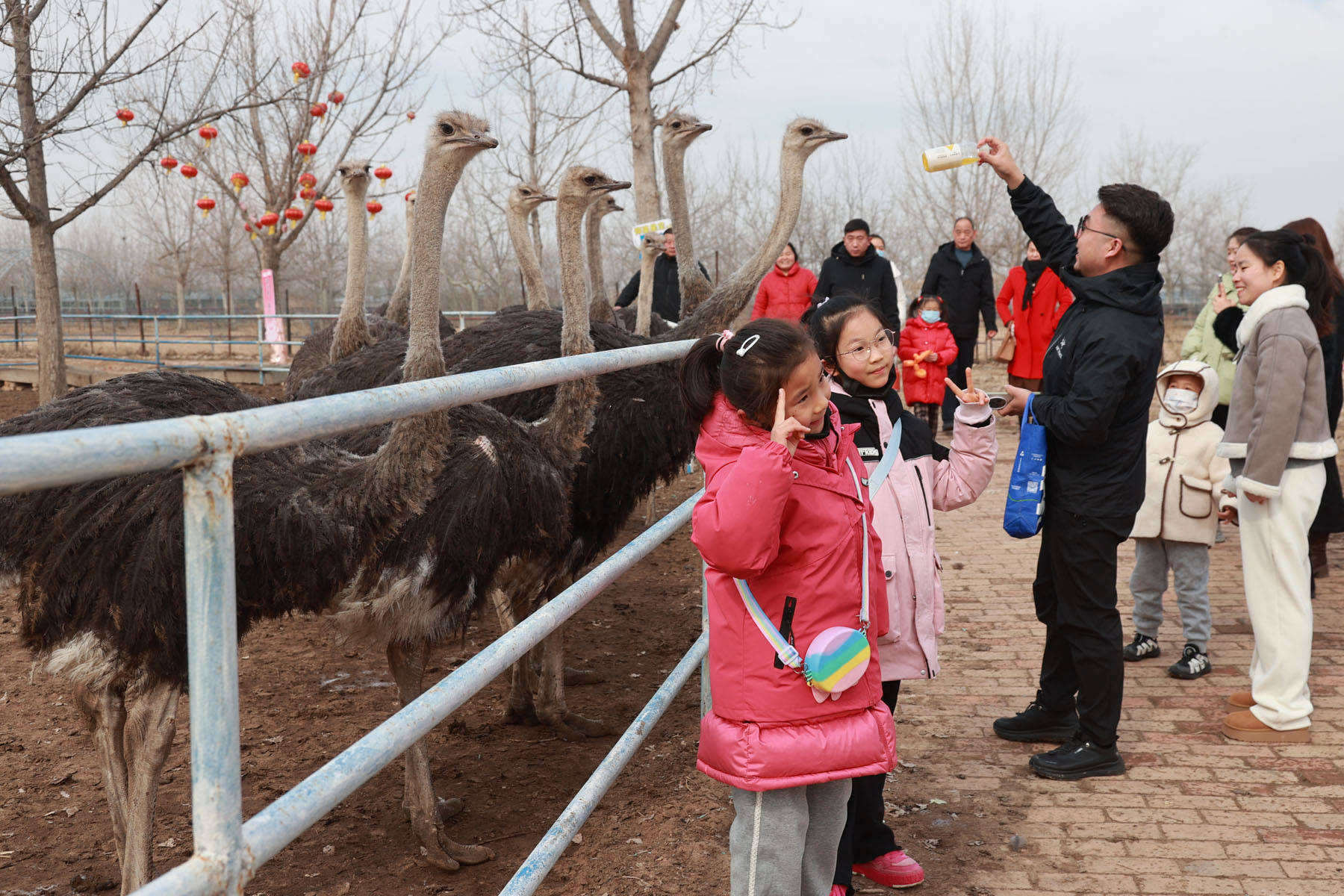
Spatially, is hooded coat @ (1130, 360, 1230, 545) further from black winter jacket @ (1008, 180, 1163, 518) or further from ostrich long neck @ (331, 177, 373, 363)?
ostrich long neck @ (331, 177, 373, 363)

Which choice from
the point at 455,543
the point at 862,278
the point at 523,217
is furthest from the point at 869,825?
the point at 862,278

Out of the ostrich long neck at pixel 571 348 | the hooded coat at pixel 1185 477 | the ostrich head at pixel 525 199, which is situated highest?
the ostrich head at pixel 525 199

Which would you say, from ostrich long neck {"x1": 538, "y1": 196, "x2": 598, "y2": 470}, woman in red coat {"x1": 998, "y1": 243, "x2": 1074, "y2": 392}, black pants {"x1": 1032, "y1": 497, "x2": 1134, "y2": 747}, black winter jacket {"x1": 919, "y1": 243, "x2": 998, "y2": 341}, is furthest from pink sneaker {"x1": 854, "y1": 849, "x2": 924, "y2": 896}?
black winter jacket {"x1": 919, "y1": 243, "x2": 998, "y2": 341}

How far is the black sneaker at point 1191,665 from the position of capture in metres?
4.57

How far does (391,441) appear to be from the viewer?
333 centimetres

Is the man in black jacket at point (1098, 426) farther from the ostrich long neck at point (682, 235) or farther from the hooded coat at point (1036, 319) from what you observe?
the hooded coat at point (1036, 319)

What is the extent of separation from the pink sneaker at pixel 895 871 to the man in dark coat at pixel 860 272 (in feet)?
20.3

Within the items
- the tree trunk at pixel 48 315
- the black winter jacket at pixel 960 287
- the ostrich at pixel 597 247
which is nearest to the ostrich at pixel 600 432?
the ostrich at pixel 597 247

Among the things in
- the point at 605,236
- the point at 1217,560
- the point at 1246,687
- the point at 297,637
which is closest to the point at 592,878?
the point at 1246,687

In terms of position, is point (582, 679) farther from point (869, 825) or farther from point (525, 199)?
point (525, 199)

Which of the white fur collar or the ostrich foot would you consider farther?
the ostrich foot

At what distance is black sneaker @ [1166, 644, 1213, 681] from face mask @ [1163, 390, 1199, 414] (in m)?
0.94

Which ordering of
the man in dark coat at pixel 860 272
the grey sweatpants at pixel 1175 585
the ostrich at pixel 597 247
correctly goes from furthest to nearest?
the man in dark coat at pixel 860 272, the ostrich at pixel 597 247, the grey sweatpants at pixel 1175 585

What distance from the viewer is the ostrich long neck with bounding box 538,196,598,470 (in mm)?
4062
